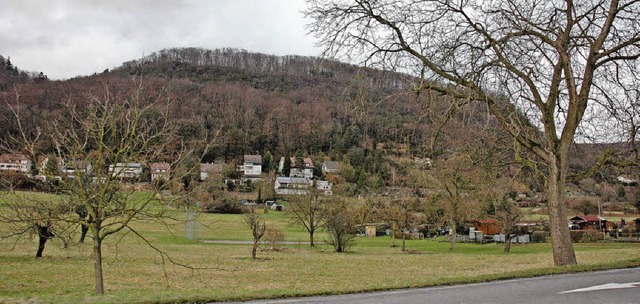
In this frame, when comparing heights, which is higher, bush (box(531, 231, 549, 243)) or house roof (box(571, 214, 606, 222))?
house roof (box(571, 214, 606, 222))

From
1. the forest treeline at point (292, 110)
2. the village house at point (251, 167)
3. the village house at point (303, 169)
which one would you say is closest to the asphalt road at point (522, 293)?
the forest treeline at point (292, 110)

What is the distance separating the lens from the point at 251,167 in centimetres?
11569

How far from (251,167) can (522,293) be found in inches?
4343

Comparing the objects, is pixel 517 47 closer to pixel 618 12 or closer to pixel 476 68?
pixel 476 68

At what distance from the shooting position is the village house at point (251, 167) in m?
109

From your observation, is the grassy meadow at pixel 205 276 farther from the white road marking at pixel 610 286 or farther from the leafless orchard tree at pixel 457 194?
the leafless orchard tree at pixel 457 194

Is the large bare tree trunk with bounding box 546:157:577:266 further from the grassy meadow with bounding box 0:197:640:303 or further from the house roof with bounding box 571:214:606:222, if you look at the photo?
the house roof with bounding box 571:214:606:222

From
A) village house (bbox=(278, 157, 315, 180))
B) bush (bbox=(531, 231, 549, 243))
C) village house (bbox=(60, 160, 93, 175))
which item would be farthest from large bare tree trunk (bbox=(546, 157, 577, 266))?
village house (bbox=(278, 157, 315, 180))

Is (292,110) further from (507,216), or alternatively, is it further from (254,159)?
(507,216)

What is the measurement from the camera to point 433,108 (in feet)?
40.1

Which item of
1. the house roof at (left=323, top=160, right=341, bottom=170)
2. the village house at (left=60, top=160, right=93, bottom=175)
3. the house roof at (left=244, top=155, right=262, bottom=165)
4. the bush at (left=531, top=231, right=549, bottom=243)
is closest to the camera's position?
the village house at (left=60, top=160, right=93, bottom=175)

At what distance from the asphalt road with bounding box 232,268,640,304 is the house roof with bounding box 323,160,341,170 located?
99.9 m

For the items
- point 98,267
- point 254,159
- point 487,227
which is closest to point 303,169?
point 254,159

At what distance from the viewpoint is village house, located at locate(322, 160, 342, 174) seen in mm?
108500
